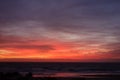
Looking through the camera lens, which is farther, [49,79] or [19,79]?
[49,79]

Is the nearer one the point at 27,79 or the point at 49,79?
the point at 27,79

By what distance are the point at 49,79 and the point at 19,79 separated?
3403mm

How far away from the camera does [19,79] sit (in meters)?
26.8

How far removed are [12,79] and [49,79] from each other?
3.86 meters

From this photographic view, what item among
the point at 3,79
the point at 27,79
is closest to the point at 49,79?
the point at 27,79

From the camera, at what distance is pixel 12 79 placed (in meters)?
27.3

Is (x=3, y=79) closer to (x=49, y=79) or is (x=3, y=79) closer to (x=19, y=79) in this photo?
(x=19, y=79)

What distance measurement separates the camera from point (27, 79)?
86.9 feet

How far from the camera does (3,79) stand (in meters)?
27.2

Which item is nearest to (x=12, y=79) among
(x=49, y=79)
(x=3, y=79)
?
(x=3, y=79)

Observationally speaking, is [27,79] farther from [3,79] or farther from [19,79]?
[3,79]

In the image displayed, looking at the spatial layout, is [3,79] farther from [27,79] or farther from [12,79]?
[27,79]

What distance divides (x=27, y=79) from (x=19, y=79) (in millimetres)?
Answer: 851

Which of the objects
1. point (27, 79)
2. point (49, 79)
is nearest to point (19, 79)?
point (27, 79)
